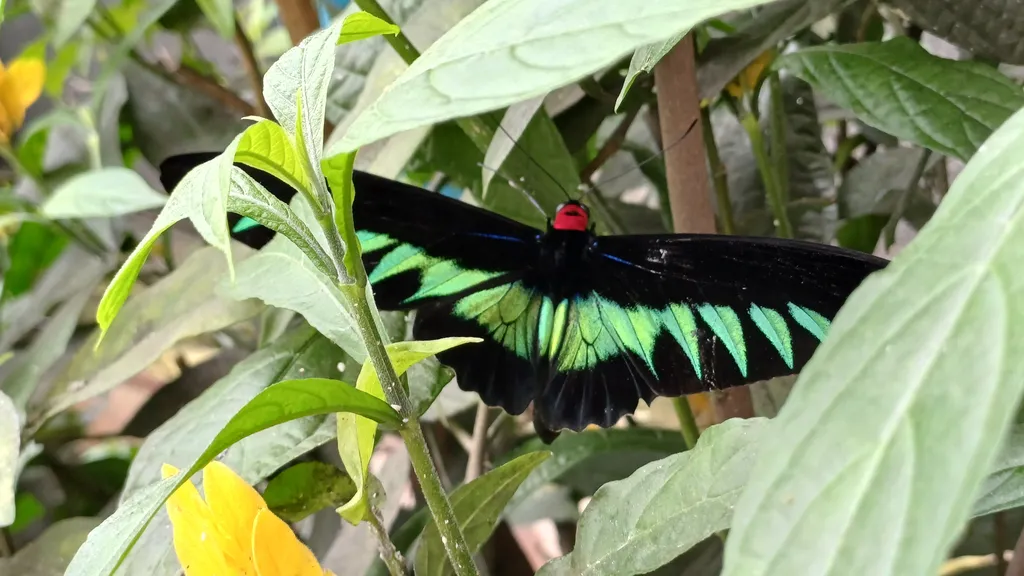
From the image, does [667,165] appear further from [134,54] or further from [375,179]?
[134,54]

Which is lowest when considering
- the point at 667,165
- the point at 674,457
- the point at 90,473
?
the point at 90,473

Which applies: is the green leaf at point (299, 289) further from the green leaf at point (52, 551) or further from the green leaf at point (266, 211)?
the green leaf at point (52, 551)

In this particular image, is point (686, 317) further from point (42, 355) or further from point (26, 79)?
point (26, 79)

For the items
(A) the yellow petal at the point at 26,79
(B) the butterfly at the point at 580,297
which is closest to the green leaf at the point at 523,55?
(B) the butterfly at the point at 580,297

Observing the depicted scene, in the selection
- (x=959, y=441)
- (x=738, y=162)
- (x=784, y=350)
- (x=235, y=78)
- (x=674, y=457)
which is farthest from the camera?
(x=235, y=78)

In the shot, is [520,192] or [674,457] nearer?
[674,457]

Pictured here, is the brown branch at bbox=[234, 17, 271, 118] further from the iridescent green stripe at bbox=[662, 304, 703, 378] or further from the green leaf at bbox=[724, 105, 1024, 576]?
the green leaf at bbox=[724, 105, 1024, 576]

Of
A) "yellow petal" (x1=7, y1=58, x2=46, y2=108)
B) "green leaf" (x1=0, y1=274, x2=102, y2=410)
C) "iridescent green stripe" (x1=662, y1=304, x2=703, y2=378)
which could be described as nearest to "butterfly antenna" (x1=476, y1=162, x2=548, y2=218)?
"iridescent green stripe" (x1=662, y1=304, x2=703, y2=378)

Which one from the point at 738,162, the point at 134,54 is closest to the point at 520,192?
the point at 738,162
